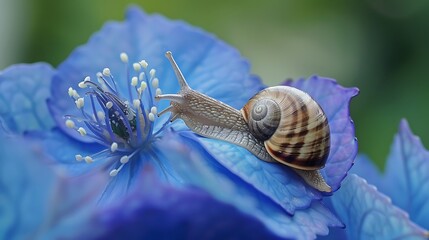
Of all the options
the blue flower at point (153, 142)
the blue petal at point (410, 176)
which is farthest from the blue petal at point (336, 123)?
the blue petal at point (410, 176)

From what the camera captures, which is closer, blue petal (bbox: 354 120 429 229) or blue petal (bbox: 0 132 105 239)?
blue petal (bbox: 0 132 105 239)

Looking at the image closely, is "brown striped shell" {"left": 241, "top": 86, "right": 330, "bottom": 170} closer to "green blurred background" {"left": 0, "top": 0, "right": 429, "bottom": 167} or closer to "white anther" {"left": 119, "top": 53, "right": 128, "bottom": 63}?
"white anther" {"left": 119, "top": 53, "right": 128, "bottom": 63}

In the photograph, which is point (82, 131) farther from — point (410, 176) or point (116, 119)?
point (410, 176)

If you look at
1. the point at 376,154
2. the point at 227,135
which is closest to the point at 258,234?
the point at 227,135

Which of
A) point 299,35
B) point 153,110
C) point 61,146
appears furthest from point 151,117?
point 299,35

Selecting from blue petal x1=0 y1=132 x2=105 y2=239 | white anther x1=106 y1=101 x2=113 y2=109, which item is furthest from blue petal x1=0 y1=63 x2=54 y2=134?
blue petal x1=0 y1=132 x2=105 y2=239
